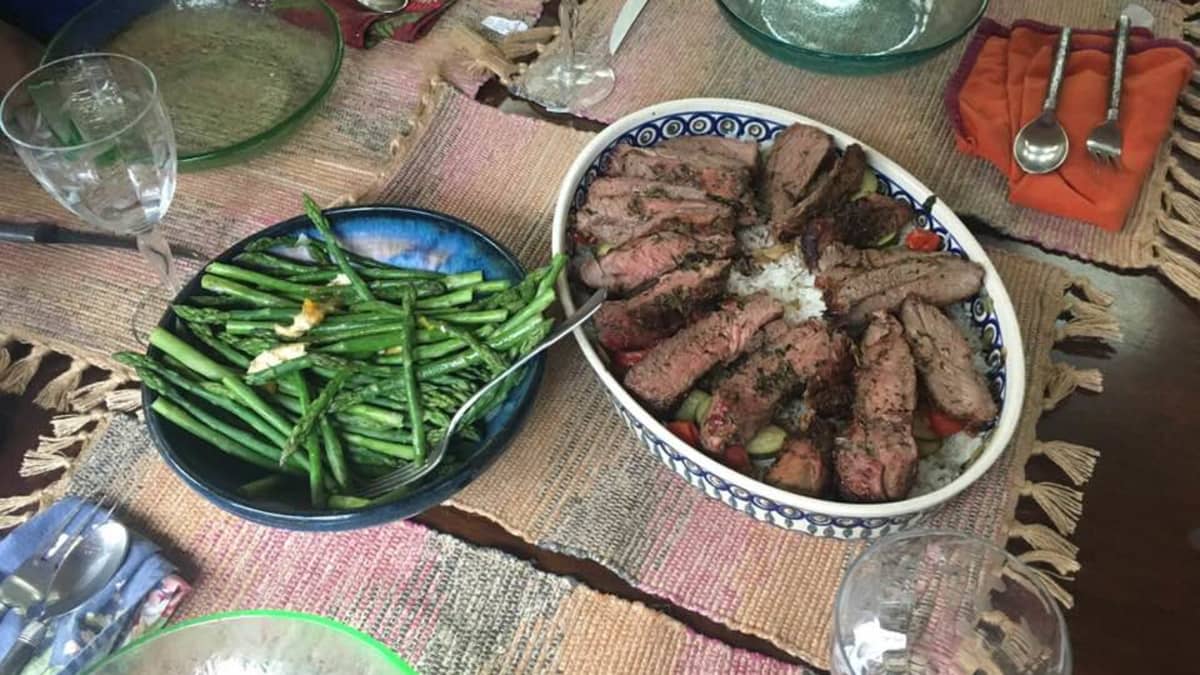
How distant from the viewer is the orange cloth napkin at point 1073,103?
1.41m

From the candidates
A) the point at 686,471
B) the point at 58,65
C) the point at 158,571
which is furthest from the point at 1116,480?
the point at 58,65

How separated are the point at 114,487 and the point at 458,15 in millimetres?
1038

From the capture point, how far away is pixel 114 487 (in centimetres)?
113

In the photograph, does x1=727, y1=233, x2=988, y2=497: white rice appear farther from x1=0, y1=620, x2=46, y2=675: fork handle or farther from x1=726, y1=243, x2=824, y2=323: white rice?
x1=0, y1=620, x2=46, y2=675: fork handle

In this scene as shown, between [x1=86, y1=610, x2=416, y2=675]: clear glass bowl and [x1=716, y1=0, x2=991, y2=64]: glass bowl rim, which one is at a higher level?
[x1=716, y1=0, x2=991, y2=64]: glass bowl rim

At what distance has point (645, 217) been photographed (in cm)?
130

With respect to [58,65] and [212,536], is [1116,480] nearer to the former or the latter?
[212,536]

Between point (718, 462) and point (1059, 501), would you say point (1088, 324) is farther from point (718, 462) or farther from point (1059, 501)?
point (718, 462)

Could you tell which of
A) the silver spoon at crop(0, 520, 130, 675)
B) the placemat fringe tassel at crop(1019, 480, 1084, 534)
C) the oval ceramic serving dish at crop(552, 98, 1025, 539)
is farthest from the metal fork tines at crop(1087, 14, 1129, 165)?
the silver spoon at crop(0, 520, 130, 675)

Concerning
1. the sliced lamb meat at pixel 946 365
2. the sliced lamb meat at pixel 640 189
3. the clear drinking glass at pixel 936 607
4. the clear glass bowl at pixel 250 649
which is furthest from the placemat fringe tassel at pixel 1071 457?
the clear glass bowl at pixel 250 649

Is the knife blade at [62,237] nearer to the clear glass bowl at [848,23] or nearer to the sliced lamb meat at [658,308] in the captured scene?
the sliced lamb meat at [658,308]

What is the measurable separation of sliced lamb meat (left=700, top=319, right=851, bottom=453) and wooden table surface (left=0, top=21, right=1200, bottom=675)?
19cm

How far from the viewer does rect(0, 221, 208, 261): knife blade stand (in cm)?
137

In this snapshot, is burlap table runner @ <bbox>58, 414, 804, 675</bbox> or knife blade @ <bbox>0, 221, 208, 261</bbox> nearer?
burlap table runner @ <bbox>58, 414, 804, 675</bbox>
